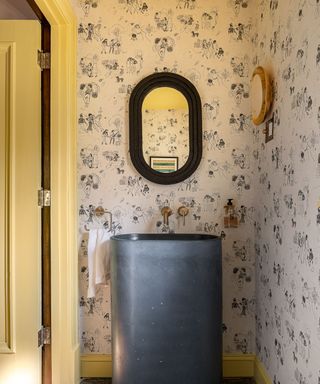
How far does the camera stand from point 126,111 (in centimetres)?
208

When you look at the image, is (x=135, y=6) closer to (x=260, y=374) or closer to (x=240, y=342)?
(x=240, y=342)

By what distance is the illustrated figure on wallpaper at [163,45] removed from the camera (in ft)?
6.82

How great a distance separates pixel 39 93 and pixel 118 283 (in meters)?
1.16

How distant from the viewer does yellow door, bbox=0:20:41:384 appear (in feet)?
6.16

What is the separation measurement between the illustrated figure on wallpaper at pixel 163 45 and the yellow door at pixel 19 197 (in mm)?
701

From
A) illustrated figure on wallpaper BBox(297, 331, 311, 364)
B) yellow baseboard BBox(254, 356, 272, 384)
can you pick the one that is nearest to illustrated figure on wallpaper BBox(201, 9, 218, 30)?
illustrated figure on wallpaper BBox(297, 331, 311, 364)

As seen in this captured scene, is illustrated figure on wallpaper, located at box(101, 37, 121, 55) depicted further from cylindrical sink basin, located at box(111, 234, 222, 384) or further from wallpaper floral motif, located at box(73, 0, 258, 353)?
cylindrical sink basin, located at box(111, 234, 222, 384)

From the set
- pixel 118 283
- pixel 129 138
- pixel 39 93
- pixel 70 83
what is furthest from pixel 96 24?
pixel 118 283

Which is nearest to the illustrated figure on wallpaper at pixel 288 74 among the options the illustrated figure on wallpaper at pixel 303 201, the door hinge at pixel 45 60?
the illustrated figure on wallpaper at pixel 303 201

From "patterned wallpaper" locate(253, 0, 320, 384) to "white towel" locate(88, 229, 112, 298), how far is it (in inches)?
35.9

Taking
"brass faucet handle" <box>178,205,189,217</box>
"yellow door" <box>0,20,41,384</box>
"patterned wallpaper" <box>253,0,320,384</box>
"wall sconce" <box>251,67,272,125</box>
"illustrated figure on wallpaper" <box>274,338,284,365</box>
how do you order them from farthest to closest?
"brass faucet handle" <box>178,205,189,217</box> → "yellow door" <box>0,20,41,384</box> → "wall sconce" <box>251,67,272,125</box> → "illustrated figure on wallpaper" <box>274,338,284,365</box> → "patterned wallpaper" <box>253,0,320,384</box>

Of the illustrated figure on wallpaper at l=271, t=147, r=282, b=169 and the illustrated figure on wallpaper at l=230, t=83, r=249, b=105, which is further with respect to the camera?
the illustrated figure on wallpaper at l=230, t=83, r=249, b=105

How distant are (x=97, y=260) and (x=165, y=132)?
2.87 ft

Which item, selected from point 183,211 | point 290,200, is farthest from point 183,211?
point 290,200
